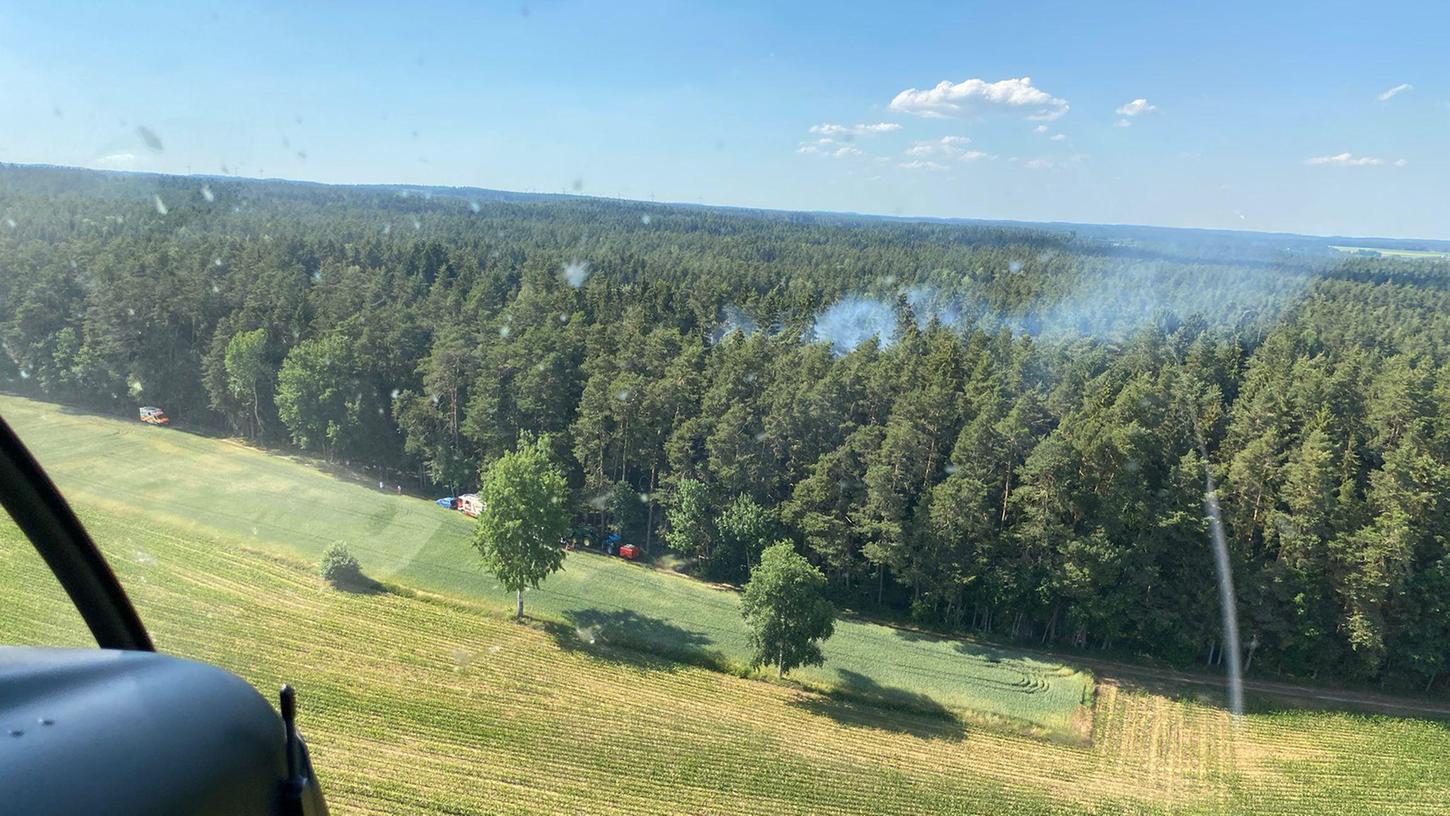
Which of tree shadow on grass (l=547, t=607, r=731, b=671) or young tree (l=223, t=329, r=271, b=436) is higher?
young tree (l=223, t=329, r=271, b=436)

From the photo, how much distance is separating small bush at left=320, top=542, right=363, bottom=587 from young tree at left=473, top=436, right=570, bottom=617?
7.80ft

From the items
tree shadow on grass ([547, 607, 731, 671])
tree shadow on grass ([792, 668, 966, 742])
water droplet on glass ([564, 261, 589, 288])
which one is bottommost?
tree shadow on grass ([792, 668, 966, 742])

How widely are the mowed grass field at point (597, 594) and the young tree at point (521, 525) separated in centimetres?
54

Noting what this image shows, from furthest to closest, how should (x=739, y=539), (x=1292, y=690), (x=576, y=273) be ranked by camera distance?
1. (x=576, y=273)
2. (x=739, y=539)
3. (x=1292, y=690)

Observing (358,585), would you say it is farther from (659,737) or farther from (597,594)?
(659,737)

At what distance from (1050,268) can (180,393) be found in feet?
162

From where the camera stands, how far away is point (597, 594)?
1407 cm

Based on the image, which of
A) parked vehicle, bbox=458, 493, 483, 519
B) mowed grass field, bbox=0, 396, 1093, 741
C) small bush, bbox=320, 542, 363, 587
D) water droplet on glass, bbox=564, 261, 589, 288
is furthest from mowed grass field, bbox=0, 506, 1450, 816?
water droplet on glass, bbox=564, 261, 589, 288

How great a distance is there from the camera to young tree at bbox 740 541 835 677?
1232 centimetres

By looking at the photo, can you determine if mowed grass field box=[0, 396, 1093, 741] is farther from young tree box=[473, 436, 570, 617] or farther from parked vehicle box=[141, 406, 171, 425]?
young tree box=[473, 436, 570, 617]

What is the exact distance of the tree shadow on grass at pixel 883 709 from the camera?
11297mm

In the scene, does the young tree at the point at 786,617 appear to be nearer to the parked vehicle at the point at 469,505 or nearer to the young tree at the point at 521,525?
the young tree at the point at 521,525

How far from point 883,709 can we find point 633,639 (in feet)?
13.4

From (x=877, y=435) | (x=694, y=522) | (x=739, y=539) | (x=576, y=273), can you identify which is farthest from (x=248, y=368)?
(x=576, y=273)
